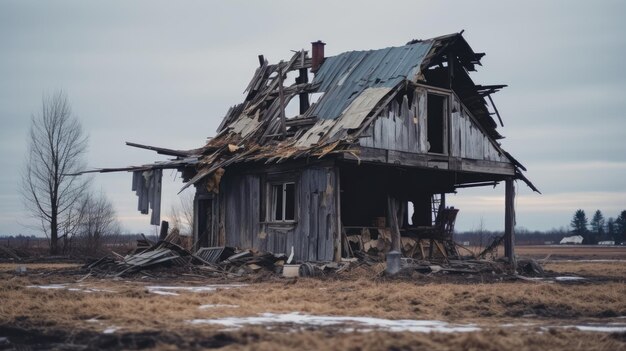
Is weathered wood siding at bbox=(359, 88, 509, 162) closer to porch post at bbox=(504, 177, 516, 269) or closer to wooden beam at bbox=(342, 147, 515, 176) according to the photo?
wooden beam at bbox=(342, 147, 515, 176)

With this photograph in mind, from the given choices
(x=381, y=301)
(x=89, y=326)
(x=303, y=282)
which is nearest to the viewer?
(x=89, y=326)

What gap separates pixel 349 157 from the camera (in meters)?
21.4

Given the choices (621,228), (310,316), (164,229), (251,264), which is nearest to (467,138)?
(251,264)

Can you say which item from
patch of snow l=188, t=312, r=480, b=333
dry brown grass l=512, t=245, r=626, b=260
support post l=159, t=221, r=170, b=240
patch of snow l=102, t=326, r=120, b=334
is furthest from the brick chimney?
patch of snow l=102, t=326, r=120, b=334

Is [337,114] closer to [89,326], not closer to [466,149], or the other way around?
[466,149]

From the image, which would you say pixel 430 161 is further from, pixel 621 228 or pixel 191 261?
pixel 621 228

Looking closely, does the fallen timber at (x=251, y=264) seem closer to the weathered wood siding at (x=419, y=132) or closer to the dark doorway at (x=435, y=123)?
the weathered wood siding at (x=419, y=132)

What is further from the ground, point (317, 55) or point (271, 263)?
point (317, 55)

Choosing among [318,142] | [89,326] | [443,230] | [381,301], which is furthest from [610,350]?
[443,230]

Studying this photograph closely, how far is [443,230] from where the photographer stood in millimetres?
26984

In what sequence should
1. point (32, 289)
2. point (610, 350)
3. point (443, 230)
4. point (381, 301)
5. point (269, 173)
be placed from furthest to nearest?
1. point (443, 230)
2. point (269, 173)
3. point (32, 289)
4. point (381, 301)
5. point (610, 350)

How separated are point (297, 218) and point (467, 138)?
625 centimetres

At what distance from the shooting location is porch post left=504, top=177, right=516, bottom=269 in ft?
86.3

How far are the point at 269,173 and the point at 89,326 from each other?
1343 centimetres
